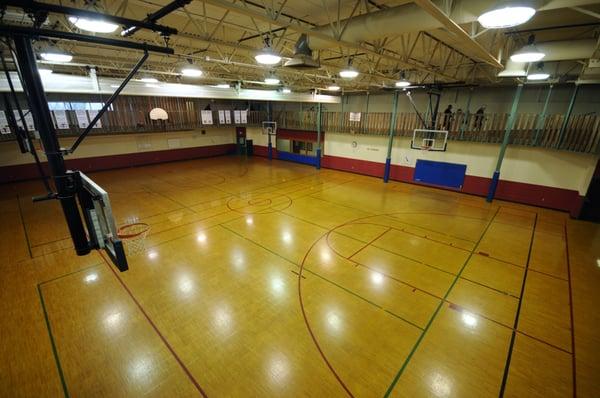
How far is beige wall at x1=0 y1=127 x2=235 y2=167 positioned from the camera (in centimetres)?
1259

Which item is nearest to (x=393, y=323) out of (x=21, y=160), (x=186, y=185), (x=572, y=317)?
(x=572, y=317)

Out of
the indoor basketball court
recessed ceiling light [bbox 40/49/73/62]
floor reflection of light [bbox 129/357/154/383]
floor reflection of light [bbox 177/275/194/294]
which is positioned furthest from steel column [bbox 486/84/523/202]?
recessed ceiling light [bbox 40/49/73/62]

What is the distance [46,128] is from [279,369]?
397 centimetres

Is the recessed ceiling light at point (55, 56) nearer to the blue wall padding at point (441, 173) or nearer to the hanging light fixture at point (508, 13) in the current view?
the hanging light fixture at point (508, 13)

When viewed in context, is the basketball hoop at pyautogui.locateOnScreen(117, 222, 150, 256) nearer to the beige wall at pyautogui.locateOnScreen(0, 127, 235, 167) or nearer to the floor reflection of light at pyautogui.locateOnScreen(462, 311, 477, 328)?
the floor reflection of light at pyautogui.locateOnScreen(462, 311, 477, 328)

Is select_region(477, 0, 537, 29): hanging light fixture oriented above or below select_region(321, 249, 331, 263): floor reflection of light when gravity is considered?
above

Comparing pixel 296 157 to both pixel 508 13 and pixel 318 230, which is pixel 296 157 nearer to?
pixel 318 230

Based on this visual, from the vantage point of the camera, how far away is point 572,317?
15.5 feet

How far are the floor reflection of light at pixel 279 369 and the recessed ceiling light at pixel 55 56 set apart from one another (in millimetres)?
8818

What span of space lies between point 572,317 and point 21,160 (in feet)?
67.3

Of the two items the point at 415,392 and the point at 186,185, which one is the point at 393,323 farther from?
the point at 186,185

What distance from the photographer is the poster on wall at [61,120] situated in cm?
1148

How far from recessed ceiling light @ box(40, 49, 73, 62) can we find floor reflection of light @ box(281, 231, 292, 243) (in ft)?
24.8

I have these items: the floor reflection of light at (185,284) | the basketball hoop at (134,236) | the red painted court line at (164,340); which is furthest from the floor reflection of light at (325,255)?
the basketball hoop at (134,236)
